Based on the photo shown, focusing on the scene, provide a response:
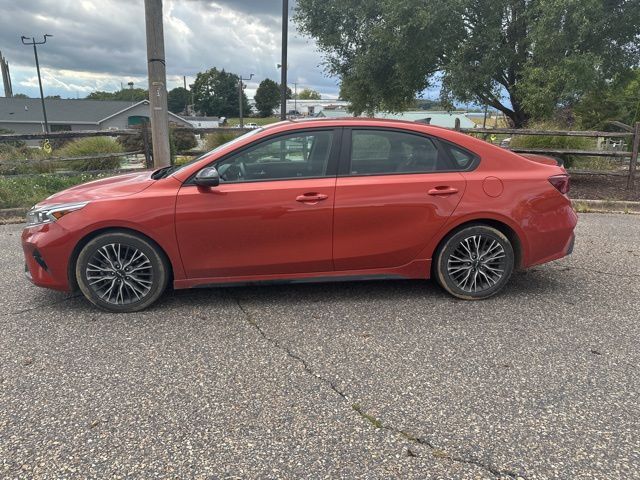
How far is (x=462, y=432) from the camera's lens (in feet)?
8.48

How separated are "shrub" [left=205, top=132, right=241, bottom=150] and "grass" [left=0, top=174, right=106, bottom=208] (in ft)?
9.03

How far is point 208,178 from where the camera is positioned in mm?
Result: 3912

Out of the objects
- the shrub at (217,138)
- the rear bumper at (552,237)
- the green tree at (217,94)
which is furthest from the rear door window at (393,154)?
the green tree at (217,94)

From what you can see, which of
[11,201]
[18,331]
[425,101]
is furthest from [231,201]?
[425,101]

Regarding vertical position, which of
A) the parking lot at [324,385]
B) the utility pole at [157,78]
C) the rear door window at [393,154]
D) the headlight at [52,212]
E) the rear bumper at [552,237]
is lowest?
the parking lot at [324,385]

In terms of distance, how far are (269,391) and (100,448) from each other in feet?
3.09

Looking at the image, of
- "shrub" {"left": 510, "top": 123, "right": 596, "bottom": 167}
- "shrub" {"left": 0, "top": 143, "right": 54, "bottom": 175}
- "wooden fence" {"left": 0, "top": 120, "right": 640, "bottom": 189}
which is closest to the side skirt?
"wooden fence" {"left": 0, "top": 120, "right": 640, "bottom": 189}

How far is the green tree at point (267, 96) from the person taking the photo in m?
96.5

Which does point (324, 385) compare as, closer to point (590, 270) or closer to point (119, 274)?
point (119, 274)

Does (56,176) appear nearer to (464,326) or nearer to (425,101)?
(464,326)

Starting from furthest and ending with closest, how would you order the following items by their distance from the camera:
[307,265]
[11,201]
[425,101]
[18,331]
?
[425,101] → [11,201] → [307,265] → [18,331]

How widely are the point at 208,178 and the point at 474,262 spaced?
7.76 feet

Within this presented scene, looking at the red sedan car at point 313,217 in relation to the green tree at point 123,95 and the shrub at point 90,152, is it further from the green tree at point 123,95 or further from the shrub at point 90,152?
the green tree at point 123,95

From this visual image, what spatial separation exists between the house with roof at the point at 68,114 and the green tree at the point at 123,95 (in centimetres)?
4360
